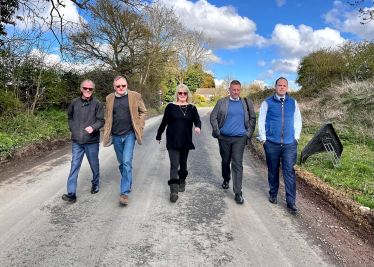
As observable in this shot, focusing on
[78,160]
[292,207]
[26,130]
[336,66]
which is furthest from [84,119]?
[336,66]

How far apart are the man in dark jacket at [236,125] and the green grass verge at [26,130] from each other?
222 inches

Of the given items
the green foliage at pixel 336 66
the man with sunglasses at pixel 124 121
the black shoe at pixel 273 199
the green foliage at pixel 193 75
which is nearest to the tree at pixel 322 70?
the green foliage at pixel 336 66

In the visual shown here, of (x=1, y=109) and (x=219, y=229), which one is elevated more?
(x=1, y=109)

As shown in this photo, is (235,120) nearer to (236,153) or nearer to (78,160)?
(236,153)

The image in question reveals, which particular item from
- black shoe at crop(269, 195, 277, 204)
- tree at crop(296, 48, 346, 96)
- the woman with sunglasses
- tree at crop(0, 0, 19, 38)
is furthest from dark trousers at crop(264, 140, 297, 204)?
tree at crop(296, 48, 346, 96)

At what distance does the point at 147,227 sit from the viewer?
3.56 m

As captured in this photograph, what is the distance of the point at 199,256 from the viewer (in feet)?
9.60

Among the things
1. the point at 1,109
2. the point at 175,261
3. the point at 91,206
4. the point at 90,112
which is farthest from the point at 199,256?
the point at 1,109

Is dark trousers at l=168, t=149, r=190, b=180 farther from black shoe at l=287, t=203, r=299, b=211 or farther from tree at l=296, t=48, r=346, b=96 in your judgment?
tree at l=296, t=48, r=346, b=96

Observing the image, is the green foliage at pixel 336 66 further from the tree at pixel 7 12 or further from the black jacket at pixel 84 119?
the tree at pixel 7 12

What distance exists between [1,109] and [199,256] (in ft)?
29.7

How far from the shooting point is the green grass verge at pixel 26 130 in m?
7.33

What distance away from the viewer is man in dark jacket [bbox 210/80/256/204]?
15.0 feet

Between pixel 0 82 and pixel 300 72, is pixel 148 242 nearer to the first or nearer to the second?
pixel 0 82
